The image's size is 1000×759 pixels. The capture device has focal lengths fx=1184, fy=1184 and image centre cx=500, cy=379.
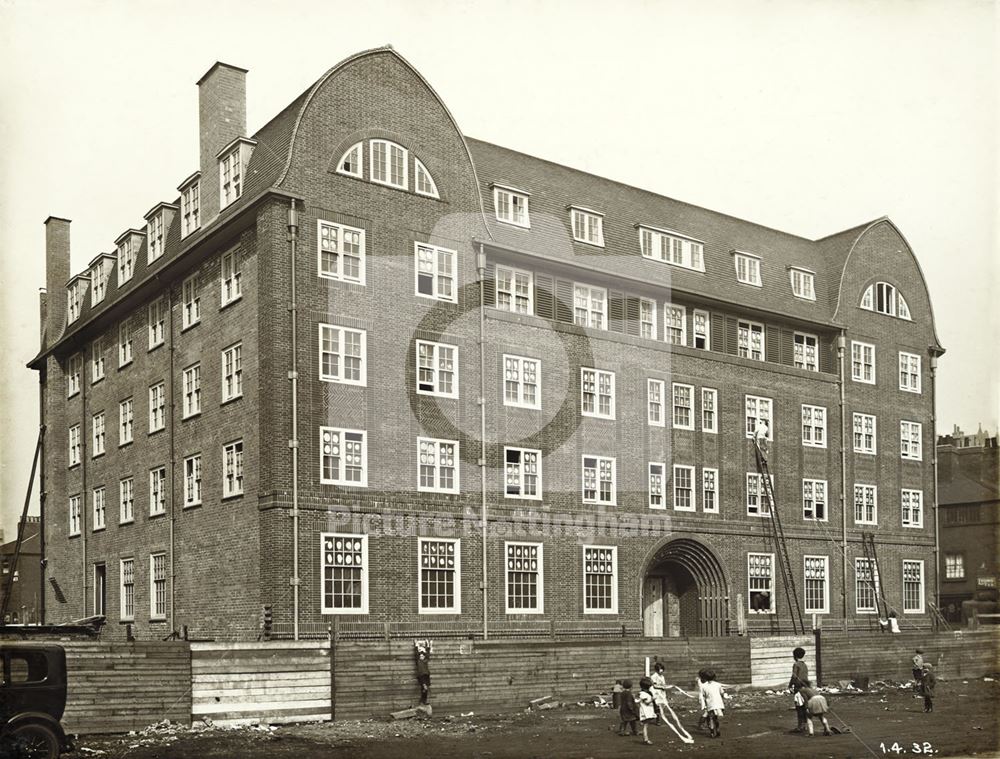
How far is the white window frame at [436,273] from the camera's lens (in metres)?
35.5

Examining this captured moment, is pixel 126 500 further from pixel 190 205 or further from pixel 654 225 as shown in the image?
pixel 654 225

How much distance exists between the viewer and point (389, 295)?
3469 cm

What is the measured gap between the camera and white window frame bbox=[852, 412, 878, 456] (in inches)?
1901

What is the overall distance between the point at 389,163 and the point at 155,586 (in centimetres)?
1539

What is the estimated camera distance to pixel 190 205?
1506 inches

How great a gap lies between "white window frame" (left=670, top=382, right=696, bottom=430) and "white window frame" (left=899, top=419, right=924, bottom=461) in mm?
12085

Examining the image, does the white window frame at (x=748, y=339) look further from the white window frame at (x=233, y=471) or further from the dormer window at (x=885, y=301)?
the white window frame at (x=233, y=471)

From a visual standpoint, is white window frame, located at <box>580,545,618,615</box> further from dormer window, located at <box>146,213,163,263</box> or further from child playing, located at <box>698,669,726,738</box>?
dormer window, located at <box>146,213,163,263</box>

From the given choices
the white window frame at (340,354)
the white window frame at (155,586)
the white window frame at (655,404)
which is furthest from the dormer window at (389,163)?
the white window frame at (155,586)

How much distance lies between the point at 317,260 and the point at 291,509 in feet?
23.2

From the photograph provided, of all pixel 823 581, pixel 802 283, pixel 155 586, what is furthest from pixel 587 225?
pixel 155 586

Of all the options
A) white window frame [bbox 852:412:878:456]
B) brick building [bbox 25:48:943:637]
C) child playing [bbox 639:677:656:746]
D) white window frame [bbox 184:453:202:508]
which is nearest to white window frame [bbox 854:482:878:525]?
Answer: brick building [bbox 25:48:943:637]

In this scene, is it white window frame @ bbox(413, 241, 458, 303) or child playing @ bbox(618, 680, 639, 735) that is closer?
child playing @ bbox(618, 680, 639, 735)

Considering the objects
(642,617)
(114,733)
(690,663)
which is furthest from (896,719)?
(114,733)
